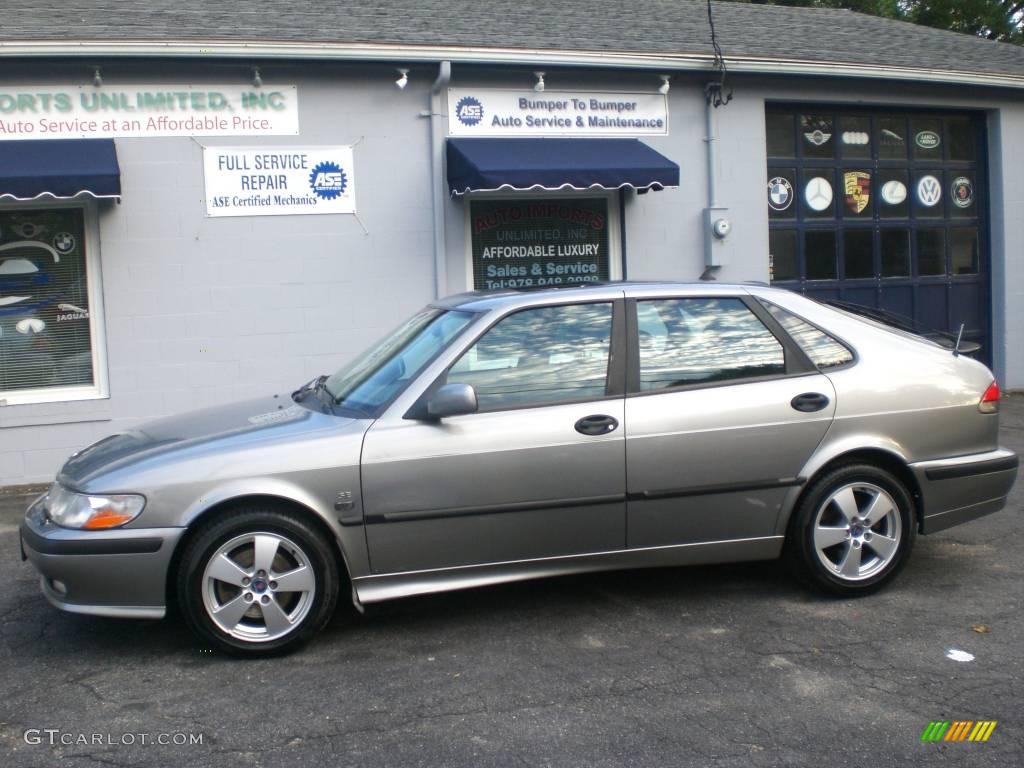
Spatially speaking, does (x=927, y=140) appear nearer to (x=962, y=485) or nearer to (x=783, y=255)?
(x=783, y=255)

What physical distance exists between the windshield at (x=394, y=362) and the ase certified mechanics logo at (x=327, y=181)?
13.2ft

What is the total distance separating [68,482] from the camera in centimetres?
479

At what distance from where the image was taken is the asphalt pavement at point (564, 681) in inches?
148

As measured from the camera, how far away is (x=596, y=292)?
5.29 metres

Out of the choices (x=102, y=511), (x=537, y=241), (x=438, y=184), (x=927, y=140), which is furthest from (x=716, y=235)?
(x=102, y=511)

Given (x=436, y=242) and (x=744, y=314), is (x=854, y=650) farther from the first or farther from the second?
(x=436, y=242)

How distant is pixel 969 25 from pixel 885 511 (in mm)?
23467

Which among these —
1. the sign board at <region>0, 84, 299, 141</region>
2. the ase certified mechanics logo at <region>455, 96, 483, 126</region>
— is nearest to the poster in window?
the sign board at <region>0, 84, 299, 141</region>

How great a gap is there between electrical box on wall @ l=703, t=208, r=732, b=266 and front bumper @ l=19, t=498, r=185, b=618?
23.9ft

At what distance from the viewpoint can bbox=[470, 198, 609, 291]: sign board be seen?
10141 millimetres

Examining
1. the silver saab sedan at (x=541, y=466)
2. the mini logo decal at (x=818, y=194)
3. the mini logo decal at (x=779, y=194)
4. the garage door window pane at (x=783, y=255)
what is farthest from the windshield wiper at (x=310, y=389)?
the mini logo decal at (x=818, y=194)

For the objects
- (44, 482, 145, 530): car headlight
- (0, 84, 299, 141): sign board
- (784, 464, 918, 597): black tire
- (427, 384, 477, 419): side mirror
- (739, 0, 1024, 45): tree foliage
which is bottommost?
(784, 464, 918, 597): black tire

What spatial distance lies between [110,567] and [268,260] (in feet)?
17.2

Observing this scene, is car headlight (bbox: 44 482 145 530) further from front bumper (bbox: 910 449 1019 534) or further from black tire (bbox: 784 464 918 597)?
front bumper (bbox: 910 449 1019 534)
